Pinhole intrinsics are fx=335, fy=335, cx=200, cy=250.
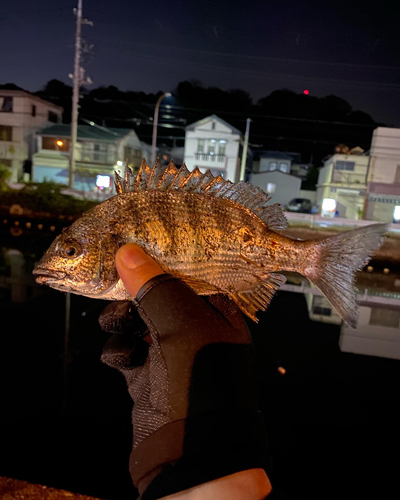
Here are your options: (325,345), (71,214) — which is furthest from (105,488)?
(71,214)

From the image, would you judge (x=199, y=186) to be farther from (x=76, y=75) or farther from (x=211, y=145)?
(x=211, y=145)

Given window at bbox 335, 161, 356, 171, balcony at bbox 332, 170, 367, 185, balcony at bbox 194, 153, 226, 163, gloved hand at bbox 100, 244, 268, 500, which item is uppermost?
window at bbox 335, 161, 356, 171

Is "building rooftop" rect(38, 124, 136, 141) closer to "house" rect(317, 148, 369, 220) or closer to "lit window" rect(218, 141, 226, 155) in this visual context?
"lit window" rect(218, 141, 226, 155)

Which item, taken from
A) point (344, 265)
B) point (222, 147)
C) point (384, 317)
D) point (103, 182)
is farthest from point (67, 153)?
point (344, 265)

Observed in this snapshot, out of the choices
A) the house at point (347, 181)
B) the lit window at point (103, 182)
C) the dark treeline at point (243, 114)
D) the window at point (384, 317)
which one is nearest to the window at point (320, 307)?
the window at point (384, 317)

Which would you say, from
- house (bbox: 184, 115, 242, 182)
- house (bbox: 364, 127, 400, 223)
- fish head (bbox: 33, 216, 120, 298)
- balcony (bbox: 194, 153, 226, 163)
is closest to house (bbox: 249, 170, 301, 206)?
house (bbox: 184, 115, 242, 182)

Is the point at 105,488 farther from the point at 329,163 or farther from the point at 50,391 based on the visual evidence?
the point at 329,163
